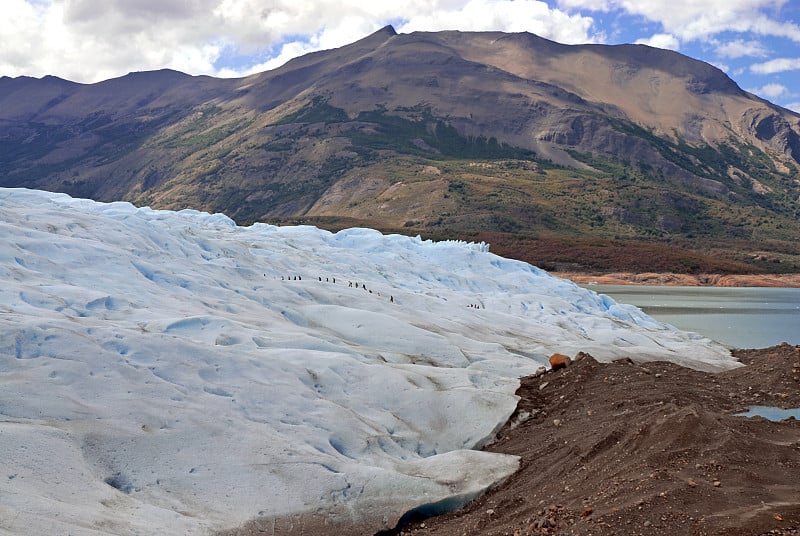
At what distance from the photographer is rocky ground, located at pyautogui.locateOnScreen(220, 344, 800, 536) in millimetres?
A: 8951

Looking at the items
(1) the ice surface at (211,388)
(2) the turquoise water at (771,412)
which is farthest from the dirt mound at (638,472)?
(1) the ice surface at (211,388)

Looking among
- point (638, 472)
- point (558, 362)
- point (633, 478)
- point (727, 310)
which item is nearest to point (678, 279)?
A: point (727, 310)

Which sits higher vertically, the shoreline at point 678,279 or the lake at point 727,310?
the shoreline at point 678,279

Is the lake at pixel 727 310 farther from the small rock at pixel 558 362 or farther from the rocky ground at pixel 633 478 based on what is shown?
the rocky ground at pixel 633 478

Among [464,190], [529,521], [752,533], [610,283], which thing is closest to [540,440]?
[529,521]

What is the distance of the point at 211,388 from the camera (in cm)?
1384

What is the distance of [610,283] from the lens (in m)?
102

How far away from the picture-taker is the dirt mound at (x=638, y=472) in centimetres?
896

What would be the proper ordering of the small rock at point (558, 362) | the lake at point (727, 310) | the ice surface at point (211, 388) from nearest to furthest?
1. the ice surface at point (211, 388)
2. the small rock at point (558, 362)
3. the lake at point (727, 310)

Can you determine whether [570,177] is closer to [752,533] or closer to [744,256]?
[744,256]

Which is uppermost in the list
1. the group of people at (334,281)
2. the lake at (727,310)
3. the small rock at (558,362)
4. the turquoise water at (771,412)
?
the group of people at (334,281)

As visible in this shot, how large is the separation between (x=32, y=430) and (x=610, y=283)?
96331 mm

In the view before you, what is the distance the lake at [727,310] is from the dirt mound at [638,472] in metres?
31.0

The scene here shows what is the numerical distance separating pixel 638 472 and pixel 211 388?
23.9 ft
